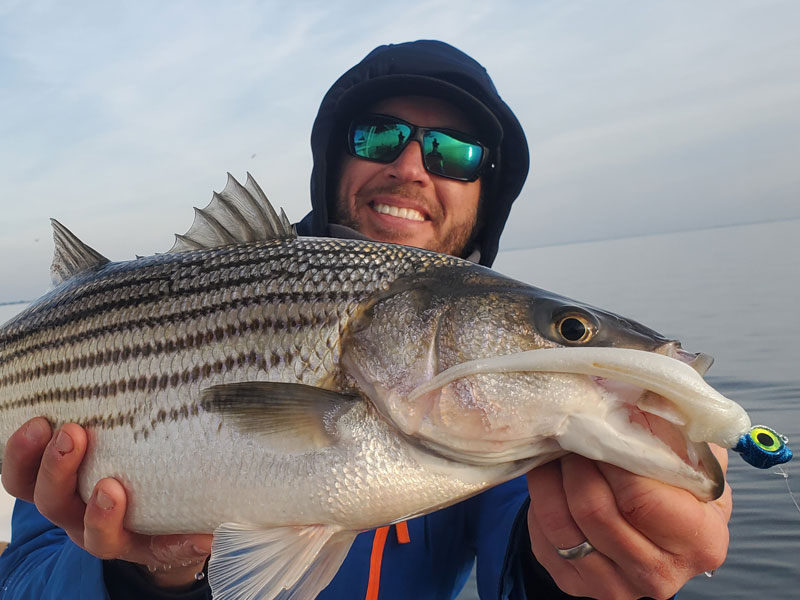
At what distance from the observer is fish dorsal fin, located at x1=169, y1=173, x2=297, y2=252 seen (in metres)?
2.36

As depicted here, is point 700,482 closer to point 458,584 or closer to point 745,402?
point 458,584

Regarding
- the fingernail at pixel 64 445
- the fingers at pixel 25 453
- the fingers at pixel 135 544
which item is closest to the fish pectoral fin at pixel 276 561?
the fingers at pixel 135 544

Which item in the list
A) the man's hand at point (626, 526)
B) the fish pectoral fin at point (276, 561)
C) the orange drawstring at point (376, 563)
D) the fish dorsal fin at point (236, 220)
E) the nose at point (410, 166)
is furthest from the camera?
the nose at point (410, 166)

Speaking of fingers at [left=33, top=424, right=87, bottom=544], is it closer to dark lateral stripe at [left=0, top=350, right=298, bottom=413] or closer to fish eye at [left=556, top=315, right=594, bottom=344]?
dark lateral stripe at [left=0, top=350, right=298, bottom=413]

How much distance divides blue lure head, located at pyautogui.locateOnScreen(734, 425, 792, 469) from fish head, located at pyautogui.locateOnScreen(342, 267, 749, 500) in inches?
2.9

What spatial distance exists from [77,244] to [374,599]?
7.52 feet

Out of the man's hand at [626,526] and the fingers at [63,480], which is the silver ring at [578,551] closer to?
the man's hand at [626,526]

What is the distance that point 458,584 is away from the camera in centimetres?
347

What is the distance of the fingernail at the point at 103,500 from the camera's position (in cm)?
200

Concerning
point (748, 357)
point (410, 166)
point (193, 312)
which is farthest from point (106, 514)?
point (748, 357)

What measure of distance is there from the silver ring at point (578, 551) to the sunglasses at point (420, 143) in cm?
297

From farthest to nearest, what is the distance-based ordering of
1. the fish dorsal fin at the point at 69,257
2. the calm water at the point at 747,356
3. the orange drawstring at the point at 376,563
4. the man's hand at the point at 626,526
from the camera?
the calm water at the point at 747,356 → the orange drawstring at the point at 376,563 → the fish dorsal fin at the point at 69,257 → the man's hand at the point at 626,526

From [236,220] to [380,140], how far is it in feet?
6.43

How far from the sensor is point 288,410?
5.77ft
